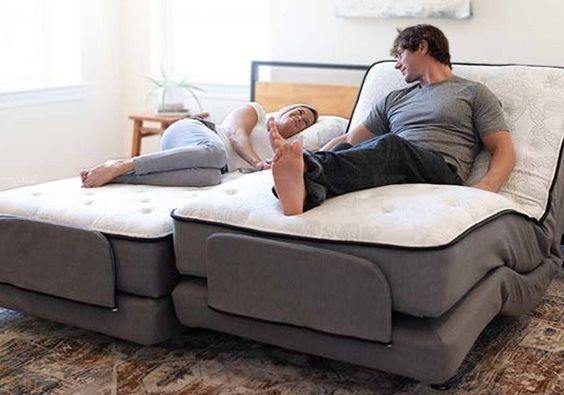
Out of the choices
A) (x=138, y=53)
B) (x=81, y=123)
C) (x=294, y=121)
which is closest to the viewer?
(x=294, y=121)

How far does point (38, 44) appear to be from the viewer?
4242 mm

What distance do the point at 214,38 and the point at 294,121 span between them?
4.97 ft

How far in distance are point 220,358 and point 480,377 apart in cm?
77

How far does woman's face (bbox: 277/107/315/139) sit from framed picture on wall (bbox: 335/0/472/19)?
0.76 metres

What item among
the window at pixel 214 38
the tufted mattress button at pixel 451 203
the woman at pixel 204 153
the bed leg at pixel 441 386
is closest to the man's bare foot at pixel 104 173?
the woman at pixel 204 153

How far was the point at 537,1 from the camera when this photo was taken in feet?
11.0

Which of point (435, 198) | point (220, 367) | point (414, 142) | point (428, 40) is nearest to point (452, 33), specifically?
point (428, 40)

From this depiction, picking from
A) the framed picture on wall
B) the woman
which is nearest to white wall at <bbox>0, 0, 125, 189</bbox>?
the woman

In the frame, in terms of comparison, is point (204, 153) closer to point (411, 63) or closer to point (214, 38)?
point (411, 63)

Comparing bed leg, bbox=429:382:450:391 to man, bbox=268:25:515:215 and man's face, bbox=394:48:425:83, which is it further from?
man's face, bbox=394:48:425:83

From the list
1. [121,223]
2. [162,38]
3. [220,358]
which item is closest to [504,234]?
[220,358]

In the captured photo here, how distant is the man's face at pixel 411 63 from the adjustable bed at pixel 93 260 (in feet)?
3.16

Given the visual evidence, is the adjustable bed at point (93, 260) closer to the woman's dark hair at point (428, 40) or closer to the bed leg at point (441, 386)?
the bed leg at point (441, 386)

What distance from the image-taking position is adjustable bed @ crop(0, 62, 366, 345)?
227 cm
